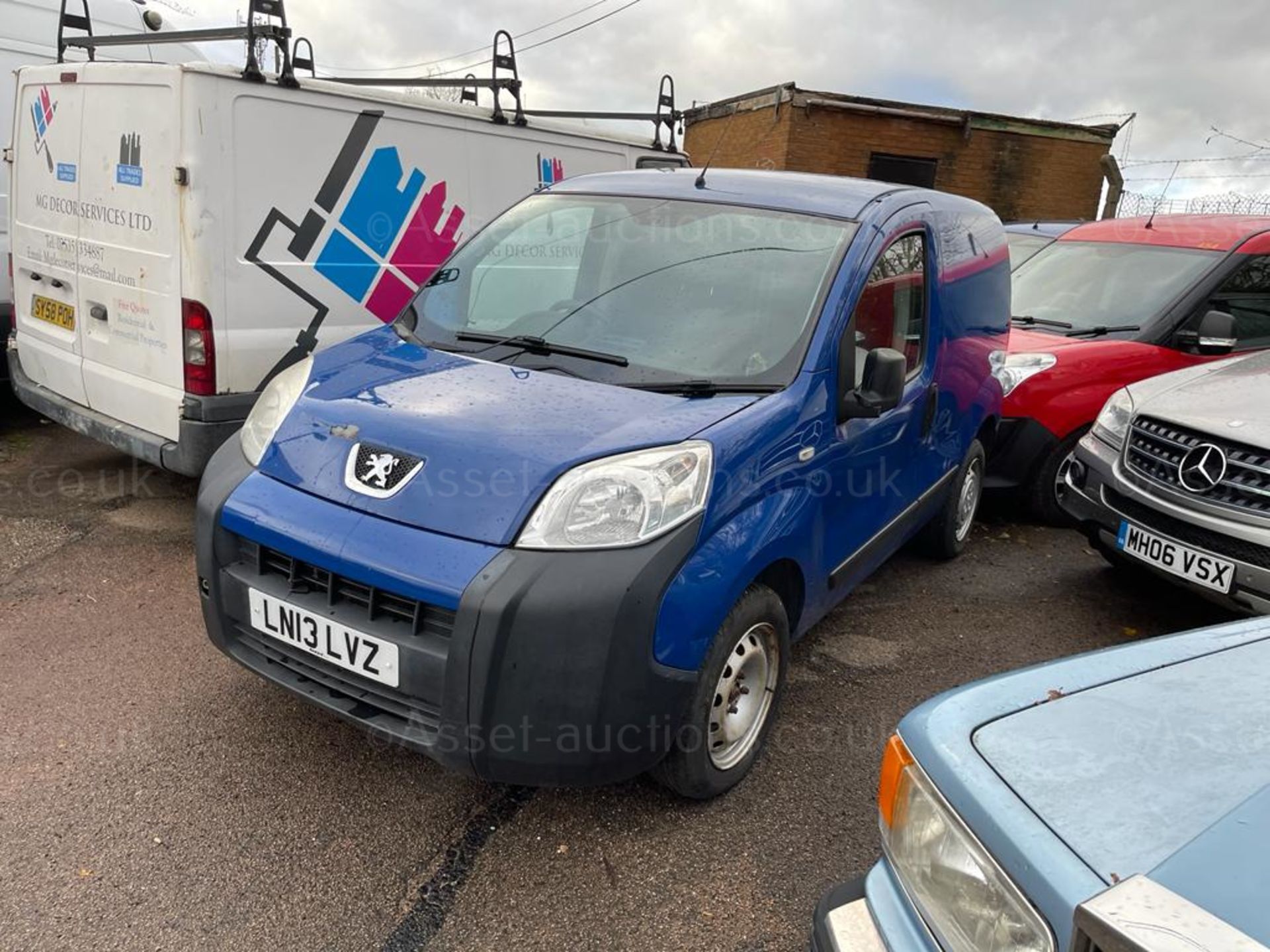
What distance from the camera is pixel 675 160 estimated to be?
255 inches

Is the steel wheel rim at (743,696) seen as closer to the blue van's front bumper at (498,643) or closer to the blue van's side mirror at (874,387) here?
the blue van's front bumper at (498,643)

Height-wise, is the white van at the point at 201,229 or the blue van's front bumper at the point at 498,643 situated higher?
the white van at the point at 201,229

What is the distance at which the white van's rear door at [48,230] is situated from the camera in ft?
15.0

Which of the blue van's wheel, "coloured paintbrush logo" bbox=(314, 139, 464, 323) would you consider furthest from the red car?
"coloured paintbrush logo" bbox=(314, 139, 464, 323)

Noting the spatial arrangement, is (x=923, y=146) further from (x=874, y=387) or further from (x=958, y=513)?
(x=874, y=387)

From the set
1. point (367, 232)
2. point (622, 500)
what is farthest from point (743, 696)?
point (367, 232)

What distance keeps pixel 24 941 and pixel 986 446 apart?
4919 mm

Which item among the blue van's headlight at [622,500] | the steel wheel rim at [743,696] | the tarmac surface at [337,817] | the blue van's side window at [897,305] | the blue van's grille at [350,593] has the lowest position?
the tarmac surface at [337,817]

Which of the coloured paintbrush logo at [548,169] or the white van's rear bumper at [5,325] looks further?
the coloured paintbrush logo at [548,169]

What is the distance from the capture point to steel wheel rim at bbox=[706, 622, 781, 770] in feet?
8.63

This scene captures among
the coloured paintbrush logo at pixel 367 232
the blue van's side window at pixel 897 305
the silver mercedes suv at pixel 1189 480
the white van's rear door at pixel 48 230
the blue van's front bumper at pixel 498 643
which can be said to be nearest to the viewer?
the blue van's front bumper at pixel 498 643

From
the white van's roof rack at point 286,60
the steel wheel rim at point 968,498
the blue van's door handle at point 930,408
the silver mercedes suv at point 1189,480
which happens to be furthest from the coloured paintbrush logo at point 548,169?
the silver mercedes suv at point 1189,480

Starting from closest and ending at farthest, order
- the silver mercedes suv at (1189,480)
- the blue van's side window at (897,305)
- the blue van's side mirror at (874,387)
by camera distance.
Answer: the blue van's side mirror at (874,387) → the blue van's side window at (897,305) → the silver mercedes suv at (1189,480)

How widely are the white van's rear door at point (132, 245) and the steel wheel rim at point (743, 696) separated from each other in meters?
2.91
